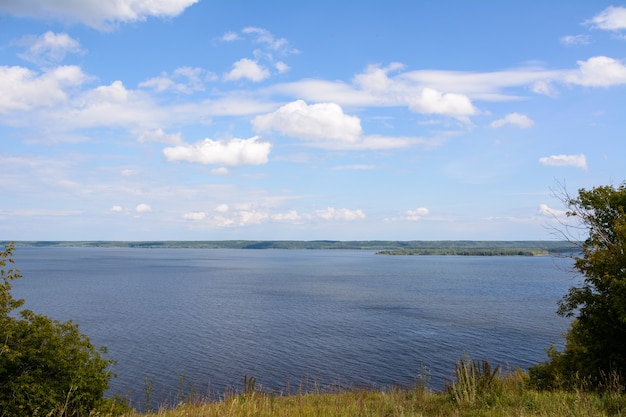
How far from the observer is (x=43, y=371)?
1938 centimetres

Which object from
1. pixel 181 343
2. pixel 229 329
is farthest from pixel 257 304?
pixel 181 343

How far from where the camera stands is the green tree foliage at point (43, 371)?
17734 millimetres

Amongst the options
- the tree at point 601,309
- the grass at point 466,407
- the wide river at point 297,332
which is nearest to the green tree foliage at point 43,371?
the wide river at point 297,332

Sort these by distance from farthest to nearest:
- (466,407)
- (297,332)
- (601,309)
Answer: (297,332), (601,309), (466,407)

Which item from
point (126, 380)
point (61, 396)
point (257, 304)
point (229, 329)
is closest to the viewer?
point (61, 396)

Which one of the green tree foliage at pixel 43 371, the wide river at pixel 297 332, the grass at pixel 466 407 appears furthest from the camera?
the wide river at pixel 297 332

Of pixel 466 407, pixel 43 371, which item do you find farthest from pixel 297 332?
pixel 466 407

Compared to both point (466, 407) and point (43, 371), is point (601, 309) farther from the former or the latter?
point (43, 371)

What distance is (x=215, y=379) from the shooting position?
40438 millimetres

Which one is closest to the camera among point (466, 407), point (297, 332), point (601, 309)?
point (466, 407)

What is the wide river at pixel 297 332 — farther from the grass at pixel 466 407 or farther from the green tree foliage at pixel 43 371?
the grass at pixel 466 407

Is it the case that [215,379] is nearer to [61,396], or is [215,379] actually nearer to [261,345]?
[261,345]

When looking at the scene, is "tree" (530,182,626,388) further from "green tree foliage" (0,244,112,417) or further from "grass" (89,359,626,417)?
"green tree foliage" (0,244,112,417)

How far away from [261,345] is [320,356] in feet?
28.4
